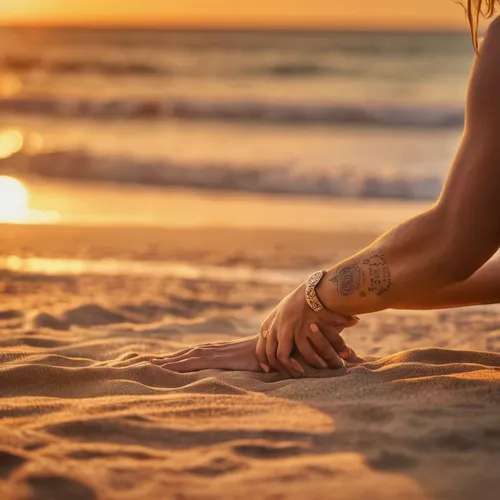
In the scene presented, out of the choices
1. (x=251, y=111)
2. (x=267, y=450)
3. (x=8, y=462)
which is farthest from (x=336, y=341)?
(x=251, y=111)

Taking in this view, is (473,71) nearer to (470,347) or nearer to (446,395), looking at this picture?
(446,395)

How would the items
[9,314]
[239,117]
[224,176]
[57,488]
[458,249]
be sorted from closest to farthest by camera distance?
[57,488], [458,249], [9,314], [224,176], [239,117]

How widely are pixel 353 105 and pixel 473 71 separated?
12.4 meters

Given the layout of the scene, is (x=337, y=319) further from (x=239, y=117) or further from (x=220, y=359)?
(x=239, y=117)

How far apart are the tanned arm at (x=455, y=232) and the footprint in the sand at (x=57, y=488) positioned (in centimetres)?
104

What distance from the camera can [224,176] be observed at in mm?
9000

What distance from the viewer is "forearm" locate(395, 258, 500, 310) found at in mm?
2756

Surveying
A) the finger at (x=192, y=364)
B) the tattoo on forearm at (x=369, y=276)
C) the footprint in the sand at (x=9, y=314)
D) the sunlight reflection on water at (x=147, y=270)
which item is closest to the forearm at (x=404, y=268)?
the tattoo on forearm at (x=369, y=276)

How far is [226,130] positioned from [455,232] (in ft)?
34.8

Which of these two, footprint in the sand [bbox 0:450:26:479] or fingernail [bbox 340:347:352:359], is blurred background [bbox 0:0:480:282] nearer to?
fingernail [bbox 340:347:352:359]

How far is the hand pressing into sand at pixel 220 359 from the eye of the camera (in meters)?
2.84

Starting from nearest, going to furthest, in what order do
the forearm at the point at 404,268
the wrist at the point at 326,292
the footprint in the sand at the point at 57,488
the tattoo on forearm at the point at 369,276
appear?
the footprint in the sand at the point at 57,488 < the forearm at the point at 404,268 < the tattoo on forearm at the point at 369,276 < the wrist at the point at 326,292

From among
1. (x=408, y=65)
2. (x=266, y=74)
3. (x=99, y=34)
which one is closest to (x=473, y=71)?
(x=266, y=74)

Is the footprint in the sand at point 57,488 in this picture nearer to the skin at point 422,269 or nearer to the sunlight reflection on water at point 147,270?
the skin at point 422,269
